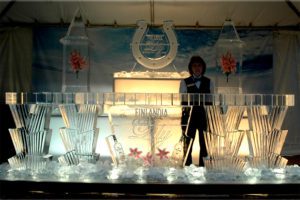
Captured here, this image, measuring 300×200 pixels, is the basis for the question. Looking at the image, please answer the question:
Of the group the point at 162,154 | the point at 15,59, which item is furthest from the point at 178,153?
the point at 15,59

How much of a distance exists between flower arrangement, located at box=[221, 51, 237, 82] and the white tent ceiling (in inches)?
17.8

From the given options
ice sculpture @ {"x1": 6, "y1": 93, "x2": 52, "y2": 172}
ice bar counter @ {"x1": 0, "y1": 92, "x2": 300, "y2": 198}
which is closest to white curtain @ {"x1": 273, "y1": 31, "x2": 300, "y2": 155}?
ice bar counter @ {"x1": 0, "y1": 92, "x2": 300, "y2": 198}

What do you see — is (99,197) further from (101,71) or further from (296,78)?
(296,78)

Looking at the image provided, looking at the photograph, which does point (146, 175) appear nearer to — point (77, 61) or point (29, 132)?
point (29, 132)

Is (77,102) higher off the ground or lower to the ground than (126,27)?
lower

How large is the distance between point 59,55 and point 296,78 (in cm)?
240

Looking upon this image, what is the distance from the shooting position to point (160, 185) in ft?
5.26

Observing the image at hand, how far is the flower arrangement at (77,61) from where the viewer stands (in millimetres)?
3422

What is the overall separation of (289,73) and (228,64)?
0.81 m

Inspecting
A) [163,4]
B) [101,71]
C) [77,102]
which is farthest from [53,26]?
[77,102]

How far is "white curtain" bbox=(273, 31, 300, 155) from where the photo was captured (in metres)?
3.62

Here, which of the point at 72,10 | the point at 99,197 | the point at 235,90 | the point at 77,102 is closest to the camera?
the point at 99,197

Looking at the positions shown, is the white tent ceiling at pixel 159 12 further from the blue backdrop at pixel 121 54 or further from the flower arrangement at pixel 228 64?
the flower arrangement at pixel 228 64

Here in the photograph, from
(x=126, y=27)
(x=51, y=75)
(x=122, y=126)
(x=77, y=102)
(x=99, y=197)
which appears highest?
(x=126, y=27)
